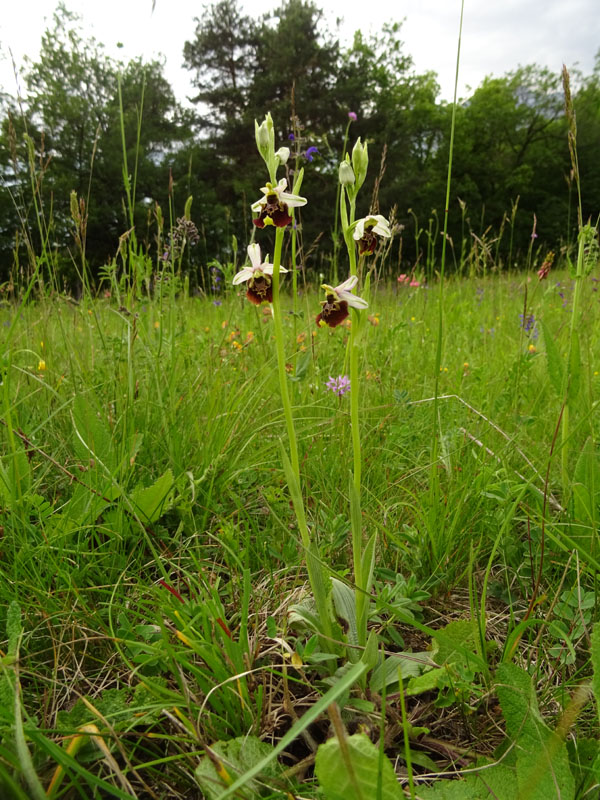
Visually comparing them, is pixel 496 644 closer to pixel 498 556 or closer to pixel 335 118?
pixel 498 556

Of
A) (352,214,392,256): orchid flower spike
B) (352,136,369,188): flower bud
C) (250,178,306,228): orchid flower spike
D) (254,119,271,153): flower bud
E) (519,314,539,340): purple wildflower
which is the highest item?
(254,119,271,153): flower bud

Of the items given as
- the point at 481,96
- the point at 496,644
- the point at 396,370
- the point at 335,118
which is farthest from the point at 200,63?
the point at 496,644

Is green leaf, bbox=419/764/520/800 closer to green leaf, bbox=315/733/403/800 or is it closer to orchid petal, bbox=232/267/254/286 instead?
green leaf, bbox=315/733/403/800

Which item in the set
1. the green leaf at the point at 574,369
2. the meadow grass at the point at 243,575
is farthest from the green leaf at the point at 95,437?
the green leaf at the point at 574,369

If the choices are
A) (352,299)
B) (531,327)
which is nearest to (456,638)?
(352,299)

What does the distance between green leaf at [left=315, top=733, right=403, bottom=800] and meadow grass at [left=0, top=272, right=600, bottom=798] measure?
0.08 metres

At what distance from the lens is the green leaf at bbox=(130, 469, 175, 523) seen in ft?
4.25

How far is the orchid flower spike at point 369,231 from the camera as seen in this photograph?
963 mm

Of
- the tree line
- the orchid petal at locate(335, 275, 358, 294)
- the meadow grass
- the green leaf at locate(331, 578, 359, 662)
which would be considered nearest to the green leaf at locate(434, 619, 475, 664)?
the meadow grass

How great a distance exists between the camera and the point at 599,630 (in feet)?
2.65

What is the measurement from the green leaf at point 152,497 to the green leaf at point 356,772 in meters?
0.78

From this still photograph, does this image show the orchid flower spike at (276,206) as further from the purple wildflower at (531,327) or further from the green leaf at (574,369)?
the purple wildflower at (531,327)

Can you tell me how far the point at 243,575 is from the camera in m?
0.97

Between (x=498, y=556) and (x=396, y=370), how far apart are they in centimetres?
133
